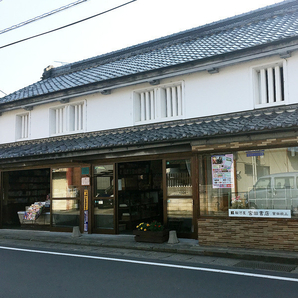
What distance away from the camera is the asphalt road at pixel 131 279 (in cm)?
577

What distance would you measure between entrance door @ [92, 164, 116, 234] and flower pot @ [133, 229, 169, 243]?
6.45 ft

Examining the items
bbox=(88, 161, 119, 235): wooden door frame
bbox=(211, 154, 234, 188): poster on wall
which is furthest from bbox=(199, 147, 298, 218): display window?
bbox=(88, 161, 119, 235): wooden door frame

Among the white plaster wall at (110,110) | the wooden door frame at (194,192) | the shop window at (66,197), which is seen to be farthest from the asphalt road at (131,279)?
the white plaster wall at (110,110)

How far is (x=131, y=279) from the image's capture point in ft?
21.8

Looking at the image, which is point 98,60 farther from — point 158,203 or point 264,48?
point 264,48

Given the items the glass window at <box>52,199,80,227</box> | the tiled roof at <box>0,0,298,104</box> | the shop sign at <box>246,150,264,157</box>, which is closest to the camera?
the shop sign at <box>246,150,264,157</box>

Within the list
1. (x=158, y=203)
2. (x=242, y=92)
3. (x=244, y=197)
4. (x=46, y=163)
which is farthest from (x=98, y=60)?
(x=244, y=197)

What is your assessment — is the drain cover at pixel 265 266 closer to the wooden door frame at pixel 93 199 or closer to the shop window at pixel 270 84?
the shop window at pixel 270 84

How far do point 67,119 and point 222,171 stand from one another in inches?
297

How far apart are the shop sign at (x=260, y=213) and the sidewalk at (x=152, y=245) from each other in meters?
0.91

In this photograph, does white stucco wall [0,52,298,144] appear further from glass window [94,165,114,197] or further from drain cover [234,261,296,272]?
drain cover [234,261,296,272]

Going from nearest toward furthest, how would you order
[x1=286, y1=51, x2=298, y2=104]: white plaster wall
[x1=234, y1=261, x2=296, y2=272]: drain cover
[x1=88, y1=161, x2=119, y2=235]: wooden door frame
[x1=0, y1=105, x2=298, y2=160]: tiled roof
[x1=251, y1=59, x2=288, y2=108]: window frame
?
[x1=234, y1=261, x2=296, y2=272]: drain cover, [x1=0, y1=105, x2=298, y2=160]: tiled roof, [x1=286, y1=51, x2=298, y2=104]: white plaster wall, [x1=251, y1=59, x2=288, y2=108]: window frame, [x1=88, y1=161, x2=119, y2=235]: wooden door frame

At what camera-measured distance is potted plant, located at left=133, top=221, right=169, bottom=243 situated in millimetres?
10203

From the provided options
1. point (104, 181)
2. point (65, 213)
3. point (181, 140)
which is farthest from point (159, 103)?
point (65, 213)
